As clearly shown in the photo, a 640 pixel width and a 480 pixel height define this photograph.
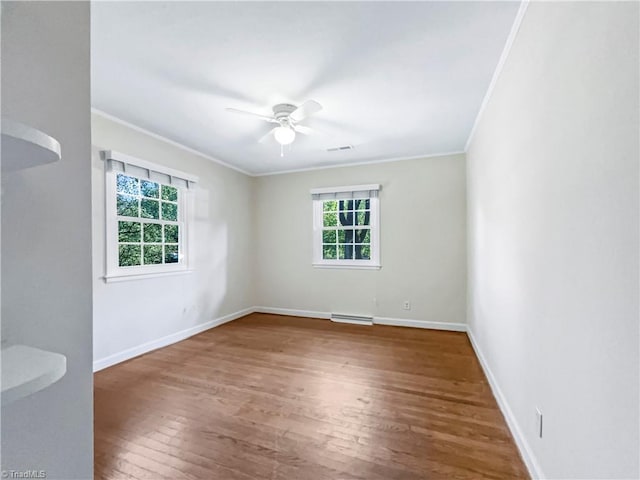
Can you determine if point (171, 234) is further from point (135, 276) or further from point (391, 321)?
point (391, 321)

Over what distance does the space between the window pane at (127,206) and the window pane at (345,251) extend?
9.57 ft

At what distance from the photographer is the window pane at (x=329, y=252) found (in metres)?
5.15

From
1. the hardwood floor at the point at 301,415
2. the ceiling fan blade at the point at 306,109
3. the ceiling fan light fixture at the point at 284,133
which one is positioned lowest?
the hardwood floor at the point at 301,415

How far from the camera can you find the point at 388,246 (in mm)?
4762

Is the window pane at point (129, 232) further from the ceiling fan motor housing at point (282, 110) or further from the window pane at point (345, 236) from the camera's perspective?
the window pane at point (345, 236)

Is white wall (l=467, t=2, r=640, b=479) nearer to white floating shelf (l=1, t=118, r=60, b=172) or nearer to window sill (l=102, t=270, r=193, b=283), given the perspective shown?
white floating shelf (l=1, t=118, r=60, b=172)

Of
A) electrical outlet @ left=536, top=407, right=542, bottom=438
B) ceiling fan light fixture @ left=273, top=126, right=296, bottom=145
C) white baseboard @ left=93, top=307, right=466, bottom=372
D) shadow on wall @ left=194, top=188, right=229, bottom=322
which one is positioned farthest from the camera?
shadow on wall @ left=194, top=188, right=229, bottom=322

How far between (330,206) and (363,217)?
0.60m

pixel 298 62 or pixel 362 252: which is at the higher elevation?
pixel 298 62

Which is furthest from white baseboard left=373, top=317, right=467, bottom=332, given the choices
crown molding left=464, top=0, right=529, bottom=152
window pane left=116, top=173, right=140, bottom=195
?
window pane left=116, top=173, right=140, bottom=195

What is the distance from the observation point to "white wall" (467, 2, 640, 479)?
0.92 m

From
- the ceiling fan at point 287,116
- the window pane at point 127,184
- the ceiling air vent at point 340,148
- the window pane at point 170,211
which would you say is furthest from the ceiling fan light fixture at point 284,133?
the window pane at point 170,211

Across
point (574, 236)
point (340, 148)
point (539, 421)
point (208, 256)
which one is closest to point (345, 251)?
point (340, 148)

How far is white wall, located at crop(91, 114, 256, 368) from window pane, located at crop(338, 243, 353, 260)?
1.63 meters
